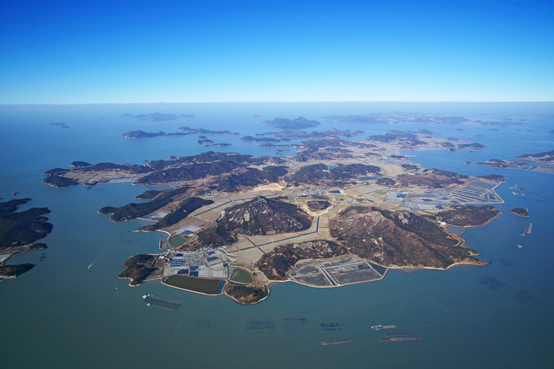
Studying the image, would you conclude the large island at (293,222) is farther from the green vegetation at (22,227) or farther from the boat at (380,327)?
the green vegetation at (22,227)

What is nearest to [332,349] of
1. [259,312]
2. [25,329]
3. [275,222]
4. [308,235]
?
[259,312]

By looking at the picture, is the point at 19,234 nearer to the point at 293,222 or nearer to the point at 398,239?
the point at 293,222

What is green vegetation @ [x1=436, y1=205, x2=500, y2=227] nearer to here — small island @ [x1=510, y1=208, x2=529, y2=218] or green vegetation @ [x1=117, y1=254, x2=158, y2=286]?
small island @ [x1=510, y1=208, x2=529, y2=218]

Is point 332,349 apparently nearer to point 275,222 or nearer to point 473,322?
A: point 473,322

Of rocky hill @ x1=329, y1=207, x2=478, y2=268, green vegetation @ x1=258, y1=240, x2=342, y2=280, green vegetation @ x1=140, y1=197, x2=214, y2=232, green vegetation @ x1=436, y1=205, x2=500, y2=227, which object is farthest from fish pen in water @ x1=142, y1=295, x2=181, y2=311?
green vegetation @ x1=436, y1=205, x2=500, y2=227

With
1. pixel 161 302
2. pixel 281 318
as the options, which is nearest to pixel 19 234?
pixel 161 302

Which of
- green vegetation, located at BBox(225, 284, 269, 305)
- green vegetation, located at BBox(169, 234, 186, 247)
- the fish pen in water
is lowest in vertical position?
the fish pen in water

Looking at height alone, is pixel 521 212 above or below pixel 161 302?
above
